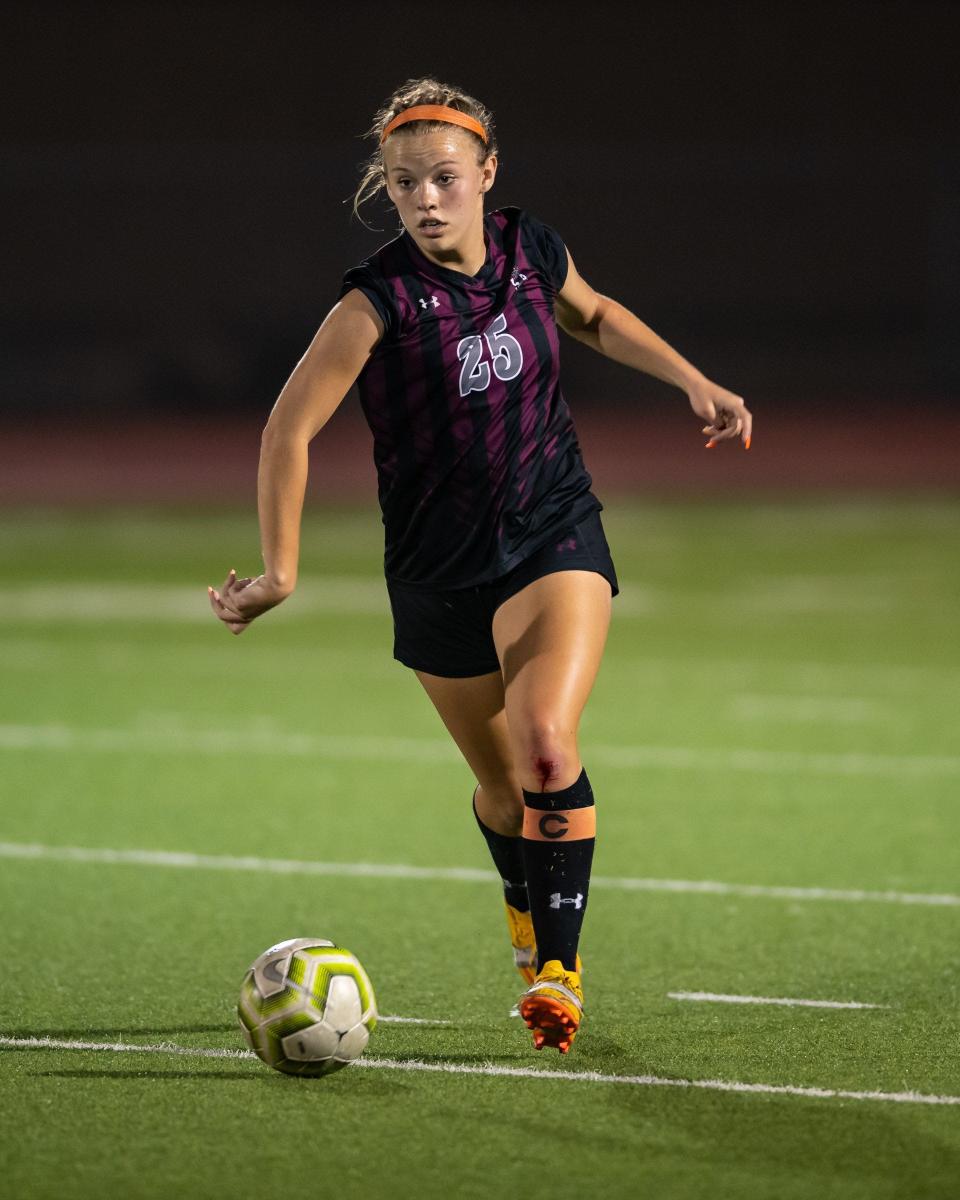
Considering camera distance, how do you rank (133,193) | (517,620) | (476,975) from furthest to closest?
(133,193), (476,975), (517,620)

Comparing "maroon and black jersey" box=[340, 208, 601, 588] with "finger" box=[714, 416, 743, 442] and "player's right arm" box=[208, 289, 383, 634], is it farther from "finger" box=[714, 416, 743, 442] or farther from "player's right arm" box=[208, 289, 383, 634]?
"finger" box=[714, 416, 743, 442]

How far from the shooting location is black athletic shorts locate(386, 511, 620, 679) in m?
5.19

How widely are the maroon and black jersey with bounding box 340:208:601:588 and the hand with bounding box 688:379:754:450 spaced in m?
0.41

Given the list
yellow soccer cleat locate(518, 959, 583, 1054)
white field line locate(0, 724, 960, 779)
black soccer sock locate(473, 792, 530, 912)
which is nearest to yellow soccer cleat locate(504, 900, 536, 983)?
black soccer sock locate(473, 792, 530, 912)

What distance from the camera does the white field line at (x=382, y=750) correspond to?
934cm

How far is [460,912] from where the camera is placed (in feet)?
22.2

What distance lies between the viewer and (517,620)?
16.8 feet

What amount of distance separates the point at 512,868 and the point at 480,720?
1.68 feet

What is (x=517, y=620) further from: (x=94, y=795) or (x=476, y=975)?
(x=94, y=795)

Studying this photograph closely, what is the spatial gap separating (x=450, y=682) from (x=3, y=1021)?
4.92 feet

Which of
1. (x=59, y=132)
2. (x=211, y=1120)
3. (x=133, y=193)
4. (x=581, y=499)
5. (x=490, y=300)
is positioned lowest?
(x=211, y=1120)

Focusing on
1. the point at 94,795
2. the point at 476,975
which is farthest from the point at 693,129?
the point at 476,975

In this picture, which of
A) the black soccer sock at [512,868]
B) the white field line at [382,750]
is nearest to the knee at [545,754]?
the black soccer sock at [512,868]

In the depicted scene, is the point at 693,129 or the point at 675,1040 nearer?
the point at 675,1040
